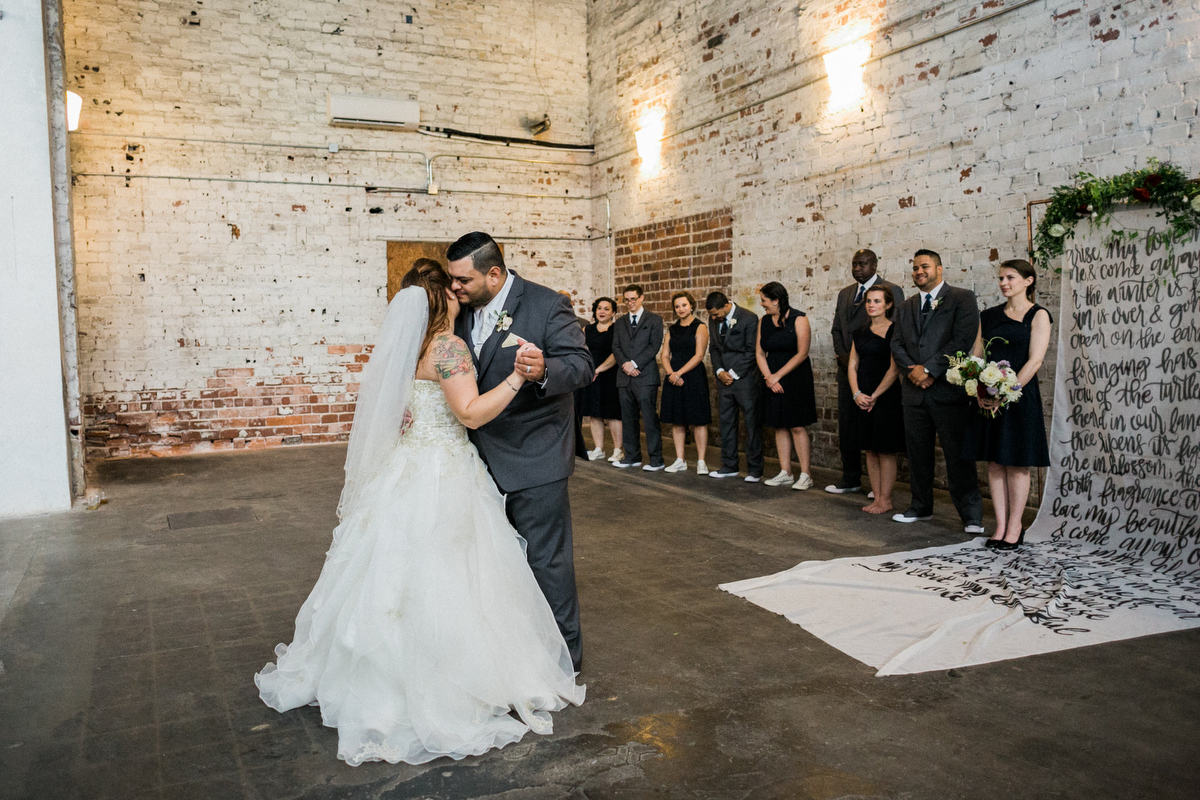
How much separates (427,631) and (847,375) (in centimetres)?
440

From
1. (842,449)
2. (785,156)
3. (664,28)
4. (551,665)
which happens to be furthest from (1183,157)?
(664,28)

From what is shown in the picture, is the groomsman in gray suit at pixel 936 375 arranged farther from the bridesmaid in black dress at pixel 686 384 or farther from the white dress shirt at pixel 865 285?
the bridesmaid in black dress at pixel 686 384

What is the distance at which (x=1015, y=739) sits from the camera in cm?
263

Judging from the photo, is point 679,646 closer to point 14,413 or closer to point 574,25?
point 14,413

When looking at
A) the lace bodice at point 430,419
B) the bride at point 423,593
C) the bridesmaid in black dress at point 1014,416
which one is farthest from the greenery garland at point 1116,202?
the lace bodice at point 430,419

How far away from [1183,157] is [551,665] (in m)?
4.51

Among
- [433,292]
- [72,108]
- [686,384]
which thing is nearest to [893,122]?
[686,384]

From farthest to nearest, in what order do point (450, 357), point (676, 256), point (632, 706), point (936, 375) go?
point (676, 256) → point (936, 375) → point (632, 706) → point (450, 357)

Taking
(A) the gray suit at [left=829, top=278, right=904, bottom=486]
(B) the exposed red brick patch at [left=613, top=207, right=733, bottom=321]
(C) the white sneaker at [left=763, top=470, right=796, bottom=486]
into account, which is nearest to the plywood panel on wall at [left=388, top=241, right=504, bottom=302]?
(B) the exposed red brick patch at [left=613, top=207, right=733, bottom=321]

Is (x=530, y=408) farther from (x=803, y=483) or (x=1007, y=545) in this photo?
(x=803, y=483)

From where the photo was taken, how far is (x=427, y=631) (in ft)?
8.60

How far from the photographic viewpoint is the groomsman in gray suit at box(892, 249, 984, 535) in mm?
5168

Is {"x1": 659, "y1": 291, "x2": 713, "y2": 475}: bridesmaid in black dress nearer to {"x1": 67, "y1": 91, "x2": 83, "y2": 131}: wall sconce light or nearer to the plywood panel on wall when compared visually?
the plywood panel on wall

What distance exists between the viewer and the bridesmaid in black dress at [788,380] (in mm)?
6758
